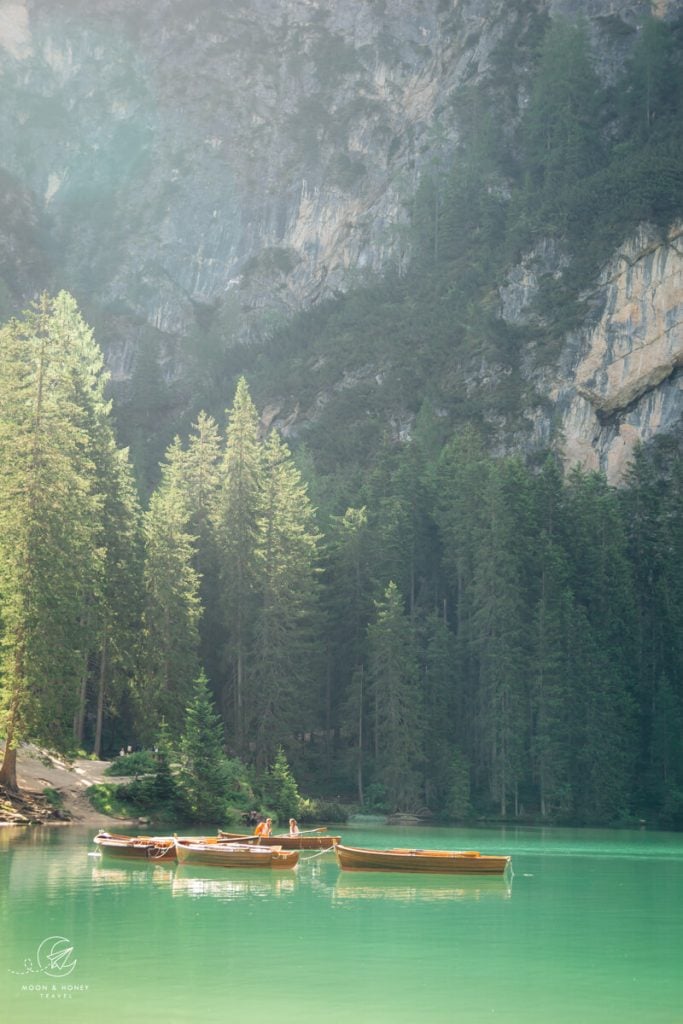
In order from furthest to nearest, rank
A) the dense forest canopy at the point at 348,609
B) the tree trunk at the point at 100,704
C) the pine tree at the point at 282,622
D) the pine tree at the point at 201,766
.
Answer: the pine tree at the point at 282,622 < the tree trunk at the point at 100,704 < the dense forest canopy at the point at 348,609 < the pine tree at the point at 201,766

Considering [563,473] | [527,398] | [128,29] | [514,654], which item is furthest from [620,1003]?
[128,29]

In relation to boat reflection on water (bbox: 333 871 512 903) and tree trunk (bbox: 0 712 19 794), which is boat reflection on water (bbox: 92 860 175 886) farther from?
tree trunk (bbox: 0 712 19 794)

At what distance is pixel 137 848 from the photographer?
119 ft

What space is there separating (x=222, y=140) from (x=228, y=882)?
130 m

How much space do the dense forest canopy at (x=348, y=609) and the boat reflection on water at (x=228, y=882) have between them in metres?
14.2

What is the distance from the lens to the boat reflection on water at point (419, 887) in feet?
102

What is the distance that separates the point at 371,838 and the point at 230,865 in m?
15.1

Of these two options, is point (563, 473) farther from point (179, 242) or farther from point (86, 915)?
point (86, 915)

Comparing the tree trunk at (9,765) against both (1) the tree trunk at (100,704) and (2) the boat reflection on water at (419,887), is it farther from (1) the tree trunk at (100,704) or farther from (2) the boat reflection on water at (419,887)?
(2) the boat reflection on water at (419,887)

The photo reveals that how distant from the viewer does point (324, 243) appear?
13825cm

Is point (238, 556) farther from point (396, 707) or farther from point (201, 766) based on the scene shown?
point (201, 766)

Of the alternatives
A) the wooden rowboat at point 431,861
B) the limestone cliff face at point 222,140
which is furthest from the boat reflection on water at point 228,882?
the limestone cliff face at point 222,140

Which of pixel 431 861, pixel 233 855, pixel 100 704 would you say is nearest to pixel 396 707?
pixel 100 704

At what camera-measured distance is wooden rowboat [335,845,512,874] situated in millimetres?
34469
